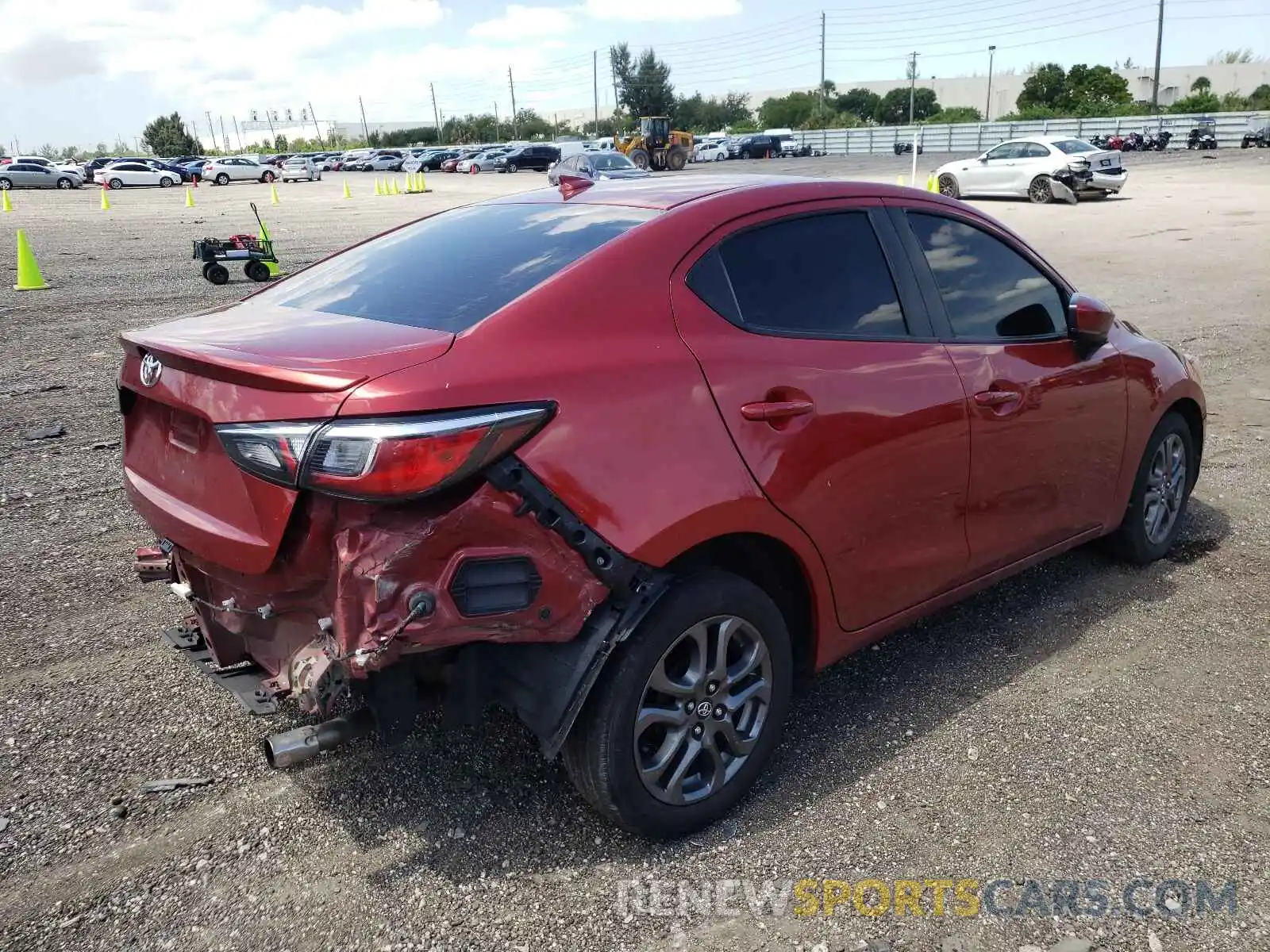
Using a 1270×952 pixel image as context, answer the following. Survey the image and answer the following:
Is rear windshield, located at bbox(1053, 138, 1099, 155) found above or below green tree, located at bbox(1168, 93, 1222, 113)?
below

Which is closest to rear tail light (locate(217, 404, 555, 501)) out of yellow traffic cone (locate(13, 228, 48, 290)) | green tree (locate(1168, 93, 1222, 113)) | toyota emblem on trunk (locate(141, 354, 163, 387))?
toyota emblem on trunk (locate(141, 354, 163, 387))

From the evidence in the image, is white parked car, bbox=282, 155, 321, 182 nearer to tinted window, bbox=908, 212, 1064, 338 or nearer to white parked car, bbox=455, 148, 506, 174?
white parked car, bbox=455, 148, 506, 174

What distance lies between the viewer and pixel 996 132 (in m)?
65.4

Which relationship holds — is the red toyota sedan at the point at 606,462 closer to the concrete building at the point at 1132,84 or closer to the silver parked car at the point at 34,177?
the silver parked car at the point at 34,177

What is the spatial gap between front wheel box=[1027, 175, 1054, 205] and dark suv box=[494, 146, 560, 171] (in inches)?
1409

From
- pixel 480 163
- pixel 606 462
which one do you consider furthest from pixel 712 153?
pixel 606 462

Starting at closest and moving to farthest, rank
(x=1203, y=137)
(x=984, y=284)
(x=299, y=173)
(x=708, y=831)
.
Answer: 1. (x=708, y=831)
2. (x=984, y=284)
3. (x=1203, y=137)
4. (x=299, y=173)

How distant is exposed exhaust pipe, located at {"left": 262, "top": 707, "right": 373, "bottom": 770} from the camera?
2684 mm

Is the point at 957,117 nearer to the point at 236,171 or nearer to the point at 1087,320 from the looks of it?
the point at 236,171

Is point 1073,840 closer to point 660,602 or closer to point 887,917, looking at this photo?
point 887,917

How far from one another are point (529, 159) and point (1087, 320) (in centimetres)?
5656

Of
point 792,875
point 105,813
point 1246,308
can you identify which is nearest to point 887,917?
point 792,875

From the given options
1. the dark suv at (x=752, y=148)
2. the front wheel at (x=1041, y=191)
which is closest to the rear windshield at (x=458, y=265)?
the front wheel at (x=1041, y=191)

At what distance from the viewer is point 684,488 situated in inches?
107
